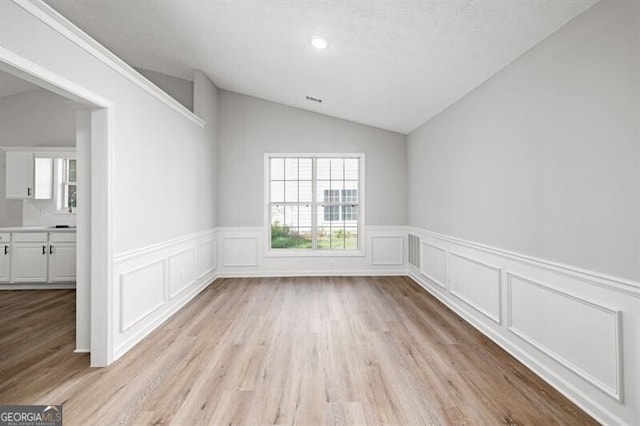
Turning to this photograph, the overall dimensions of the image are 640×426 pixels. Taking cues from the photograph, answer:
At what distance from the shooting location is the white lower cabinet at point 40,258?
4.71 metres

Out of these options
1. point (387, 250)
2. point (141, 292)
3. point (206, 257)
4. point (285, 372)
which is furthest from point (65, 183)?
point (387, 250)

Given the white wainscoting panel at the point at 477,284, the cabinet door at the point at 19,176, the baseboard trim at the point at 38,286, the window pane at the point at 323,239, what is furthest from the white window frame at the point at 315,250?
the cabinet door at the point at 19,176

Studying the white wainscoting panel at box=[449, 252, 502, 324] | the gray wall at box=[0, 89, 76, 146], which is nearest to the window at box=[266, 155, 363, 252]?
the white wainscoting panel at box=[449, 252, 502, 324]

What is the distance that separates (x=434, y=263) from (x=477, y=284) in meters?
1.23

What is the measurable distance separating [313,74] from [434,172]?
2.10 meters

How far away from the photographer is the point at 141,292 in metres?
3.14

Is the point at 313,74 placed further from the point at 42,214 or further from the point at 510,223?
the point at 42,214

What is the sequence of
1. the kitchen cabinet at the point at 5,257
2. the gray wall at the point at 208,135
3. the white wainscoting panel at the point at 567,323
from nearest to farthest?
the white wainscoting panel at the point at 567,323 → the kitchen cabinet at the point at 5,257 → the gray wall at the point at 208,135

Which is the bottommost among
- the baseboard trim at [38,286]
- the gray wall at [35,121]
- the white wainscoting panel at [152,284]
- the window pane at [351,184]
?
the baseboard trim at [38,286]

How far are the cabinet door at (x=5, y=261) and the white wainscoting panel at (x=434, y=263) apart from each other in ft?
19.8

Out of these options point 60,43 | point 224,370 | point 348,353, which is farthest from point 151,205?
point 348,353

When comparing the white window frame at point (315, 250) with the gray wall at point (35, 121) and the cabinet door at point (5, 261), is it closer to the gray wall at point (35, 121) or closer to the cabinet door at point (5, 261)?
the gray wall at point (35, 121)
